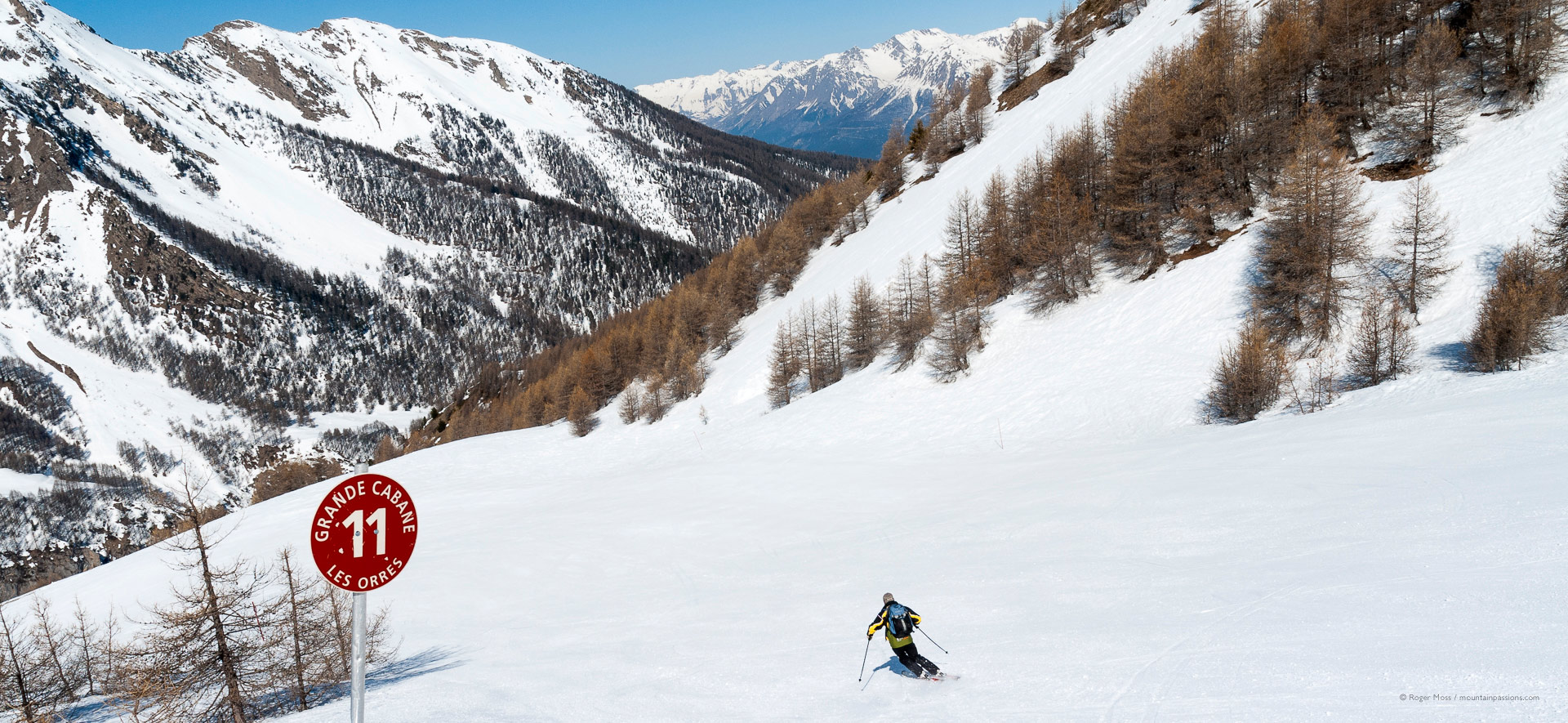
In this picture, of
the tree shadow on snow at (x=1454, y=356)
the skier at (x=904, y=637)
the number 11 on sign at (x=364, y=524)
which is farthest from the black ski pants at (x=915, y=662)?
the tree shadow on snow at (x=1454, y=356)

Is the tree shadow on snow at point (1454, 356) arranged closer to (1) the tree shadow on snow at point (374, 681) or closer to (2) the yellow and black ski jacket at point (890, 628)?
(2) the yellow and black ski jacket at point (890, 628)

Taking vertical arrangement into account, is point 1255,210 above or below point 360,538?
above

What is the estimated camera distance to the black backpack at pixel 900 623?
34.3 feet

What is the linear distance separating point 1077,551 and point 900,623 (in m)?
7.98

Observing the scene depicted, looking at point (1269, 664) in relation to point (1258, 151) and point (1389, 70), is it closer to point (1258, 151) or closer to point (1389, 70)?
point (1258, 151)

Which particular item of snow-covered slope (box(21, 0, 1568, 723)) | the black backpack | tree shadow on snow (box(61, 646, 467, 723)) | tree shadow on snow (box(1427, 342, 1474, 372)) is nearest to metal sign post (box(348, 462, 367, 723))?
snow-covered slope (box(21, 0, 1568, 723))

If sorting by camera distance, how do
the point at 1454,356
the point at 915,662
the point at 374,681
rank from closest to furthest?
1. the point at 915,662
2. the point at 374,681
3. the point at 1454,356

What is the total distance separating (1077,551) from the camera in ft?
53.8

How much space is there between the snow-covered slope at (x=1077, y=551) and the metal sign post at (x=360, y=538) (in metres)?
5.54

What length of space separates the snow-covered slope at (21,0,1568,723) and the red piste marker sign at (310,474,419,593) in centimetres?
567

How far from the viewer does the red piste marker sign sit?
5836 mm

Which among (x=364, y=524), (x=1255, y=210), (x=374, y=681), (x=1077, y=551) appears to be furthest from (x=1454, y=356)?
(x=374, y=681)

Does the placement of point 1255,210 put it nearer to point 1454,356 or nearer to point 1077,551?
point 1454,356

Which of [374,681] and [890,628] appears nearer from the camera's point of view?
[890,628]
